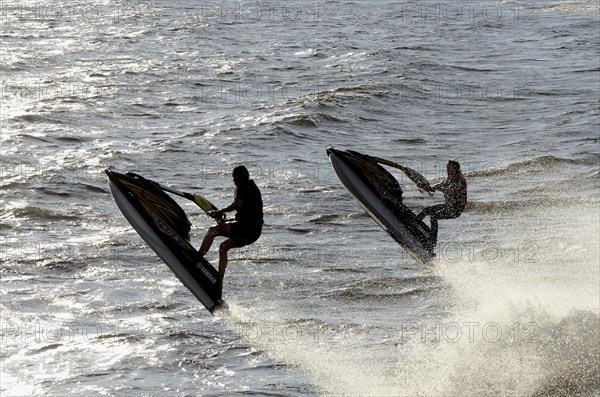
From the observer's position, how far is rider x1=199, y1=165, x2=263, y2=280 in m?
13.6

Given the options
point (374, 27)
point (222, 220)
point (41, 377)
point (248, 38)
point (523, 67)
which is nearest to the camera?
point (222, 220)

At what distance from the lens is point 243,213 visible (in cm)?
1382

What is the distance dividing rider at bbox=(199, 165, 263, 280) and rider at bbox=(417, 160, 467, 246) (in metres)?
2.93

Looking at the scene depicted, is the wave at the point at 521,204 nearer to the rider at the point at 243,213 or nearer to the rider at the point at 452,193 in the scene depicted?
the rider at the point at 452,193

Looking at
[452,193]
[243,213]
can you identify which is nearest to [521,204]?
[452,193]

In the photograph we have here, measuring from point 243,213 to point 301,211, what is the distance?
1052cm

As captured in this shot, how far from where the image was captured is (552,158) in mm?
28797

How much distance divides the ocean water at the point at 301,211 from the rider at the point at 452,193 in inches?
69.1

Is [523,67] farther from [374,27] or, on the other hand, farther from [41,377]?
[41,377]

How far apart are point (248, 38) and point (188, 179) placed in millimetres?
23566

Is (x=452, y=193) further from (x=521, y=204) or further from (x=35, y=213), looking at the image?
(x=35, y=213)

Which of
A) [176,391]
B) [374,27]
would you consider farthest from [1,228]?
[374,27]

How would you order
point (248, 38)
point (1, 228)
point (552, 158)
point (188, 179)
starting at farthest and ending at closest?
point (248, 38) → point (552, 158) → point (188, 179) → point (1, 228)

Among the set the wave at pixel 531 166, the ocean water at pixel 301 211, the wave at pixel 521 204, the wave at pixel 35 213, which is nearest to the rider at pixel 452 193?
the ocean water at pixel 301 211
